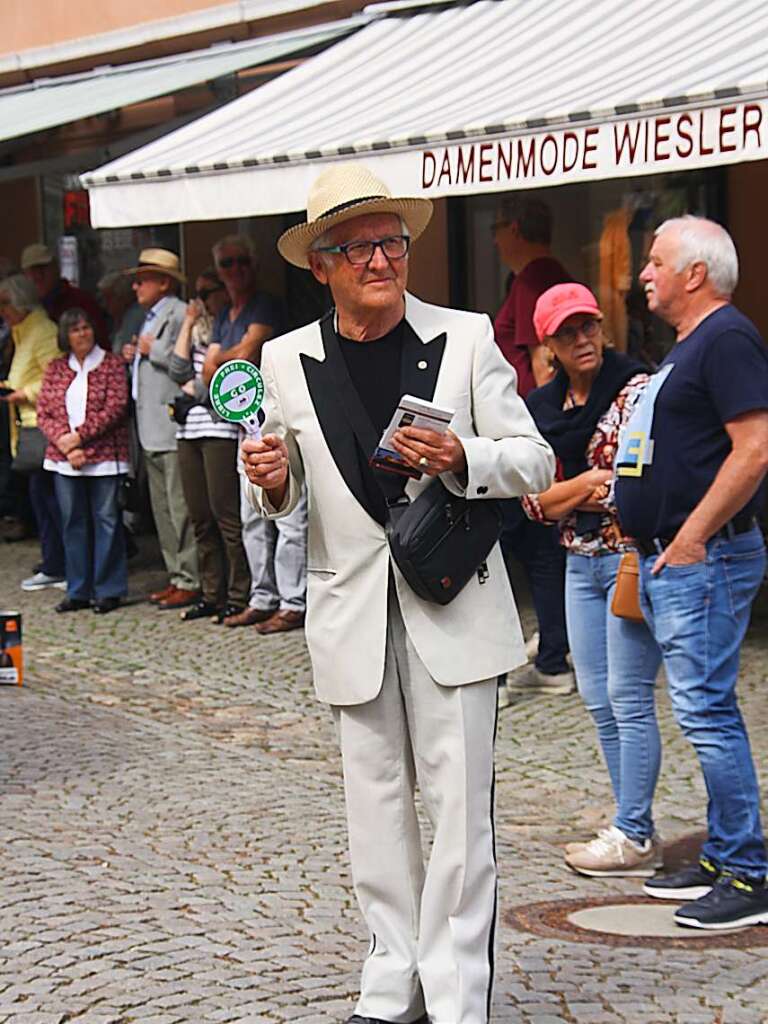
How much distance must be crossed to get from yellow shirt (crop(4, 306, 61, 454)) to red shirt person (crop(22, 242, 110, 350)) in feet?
1.15

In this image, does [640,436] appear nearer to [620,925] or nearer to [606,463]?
[606,463]

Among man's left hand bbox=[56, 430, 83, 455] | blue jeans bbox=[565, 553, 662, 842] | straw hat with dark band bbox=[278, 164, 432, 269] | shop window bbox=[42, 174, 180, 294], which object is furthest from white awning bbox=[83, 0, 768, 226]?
shop window bbox=[42, 174, 180, 294]

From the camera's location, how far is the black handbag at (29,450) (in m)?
12.2

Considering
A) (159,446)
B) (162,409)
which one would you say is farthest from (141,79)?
(159,446)

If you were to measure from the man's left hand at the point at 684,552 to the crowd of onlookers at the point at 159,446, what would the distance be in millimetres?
5081

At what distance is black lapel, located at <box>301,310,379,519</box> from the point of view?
174 inches

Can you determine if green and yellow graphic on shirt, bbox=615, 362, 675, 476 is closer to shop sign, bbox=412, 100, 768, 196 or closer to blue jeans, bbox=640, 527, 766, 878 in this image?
blue jeans, bbox=640, 527, 766, 878

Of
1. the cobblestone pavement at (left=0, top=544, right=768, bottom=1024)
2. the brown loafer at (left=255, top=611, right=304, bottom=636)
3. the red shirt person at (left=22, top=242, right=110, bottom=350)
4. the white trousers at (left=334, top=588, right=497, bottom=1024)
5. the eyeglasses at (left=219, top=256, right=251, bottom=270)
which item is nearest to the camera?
the white trousers at (left=334, top=588, right=497, bottom=1024)

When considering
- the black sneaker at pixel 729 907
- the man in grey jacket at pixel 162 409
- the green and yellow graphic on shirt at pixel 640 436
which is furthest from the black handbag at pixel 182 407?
the black sneaker at pixel 729 907

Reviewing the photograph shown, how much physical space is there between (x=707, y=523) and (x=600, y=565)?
77 cm

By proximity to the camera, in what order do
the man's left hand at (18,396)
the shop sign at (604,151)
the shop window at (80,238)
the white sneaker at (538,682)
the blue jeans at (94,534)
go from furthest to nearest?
1. the shop window at (80,238)
2. the man's left hand at (18,396)
3. the blue jeans at (94,534)
4. the white sneaker at (538,682)
5. the shop sign at (604,151)

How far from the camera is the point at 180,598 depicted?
1166cm

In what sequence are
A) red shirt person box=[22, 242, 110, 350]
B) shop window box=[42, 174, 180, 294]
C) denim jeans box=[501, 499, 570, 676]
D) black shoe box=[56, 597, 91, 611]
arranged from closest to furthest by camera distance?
denim jeans box=[501, 499, 570, 676], black shoe box=[56, 597, 91, 611], red shirt person box=[22, 242, 110, 350], shop window box=[42, 174, 180, 294]

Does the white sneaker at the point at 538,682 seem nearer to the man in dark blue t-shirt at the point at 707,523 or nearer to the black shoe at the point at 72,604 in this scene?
the man in dark blue t-shirt at the point at 707,523
